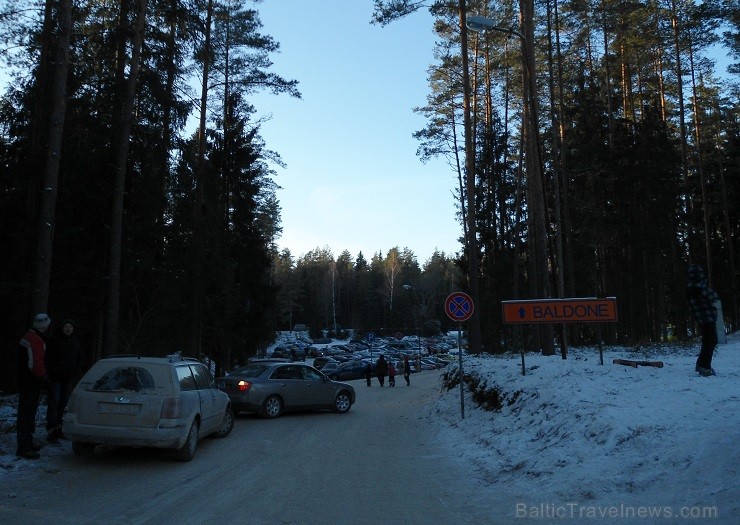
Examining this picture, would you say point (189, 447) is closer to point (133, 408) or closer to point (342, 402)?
point (133, 408)

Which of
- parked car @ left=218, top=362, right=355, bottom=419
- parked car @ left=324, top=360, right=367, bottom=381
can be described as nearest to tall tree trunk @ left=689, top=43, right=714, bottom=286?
parked car @ left=324, top=360, right=367, bottom=381

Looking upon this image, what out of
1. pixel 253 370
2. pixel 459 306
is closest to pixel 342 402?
pixel 253 370

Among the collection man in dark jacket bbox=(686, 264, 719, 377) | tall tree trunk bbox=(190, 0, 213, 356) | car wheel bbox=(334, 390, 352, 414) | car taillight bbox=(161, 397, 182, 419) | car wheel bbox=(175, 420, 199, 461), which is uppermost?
tall tree trunk bbox=(190, 0, 213, 356)

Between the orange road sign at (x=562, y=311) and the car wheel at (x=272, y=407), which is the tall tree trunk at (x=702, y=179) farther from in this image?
the car wheel at (x=272, y=407)

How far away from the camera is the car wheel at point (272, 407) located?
15.7 metres

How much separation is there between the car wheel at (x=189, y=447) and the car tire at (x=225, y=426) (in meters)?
2.06

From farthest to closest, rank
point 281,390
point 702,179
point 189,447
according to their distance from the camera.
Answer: point 702,179 → point 281,390 → point 189,447

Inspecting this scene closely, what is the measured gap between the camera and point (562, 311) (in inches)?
558

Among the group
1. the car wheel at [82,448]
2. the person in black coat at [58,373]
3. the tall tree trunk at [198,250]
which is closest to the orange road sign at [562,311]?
the car wheel at [82,448]

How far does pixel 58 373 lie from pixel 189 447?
8.47 feet

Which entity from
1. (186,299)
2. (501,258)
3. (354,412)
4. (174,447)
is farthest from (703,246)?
(174,447)

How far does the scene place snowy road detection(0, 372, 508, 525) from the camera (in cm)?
632

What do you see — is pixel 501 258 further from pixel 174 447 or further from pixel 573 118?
pixel 174 447

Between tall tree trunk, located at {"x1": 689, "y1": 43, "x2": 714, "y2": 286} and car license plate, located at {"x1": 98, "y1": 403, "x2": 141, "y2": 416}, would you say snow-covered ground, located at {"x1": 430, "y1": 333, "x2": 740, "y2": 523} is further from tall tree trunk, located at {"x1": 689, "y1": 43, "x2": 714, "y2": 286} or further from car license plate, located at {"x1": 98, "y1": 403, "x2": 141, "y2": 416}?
tall tree trunk, located at {"x1": 689, "y1": 43, "x2": 714, "y2": 286}
